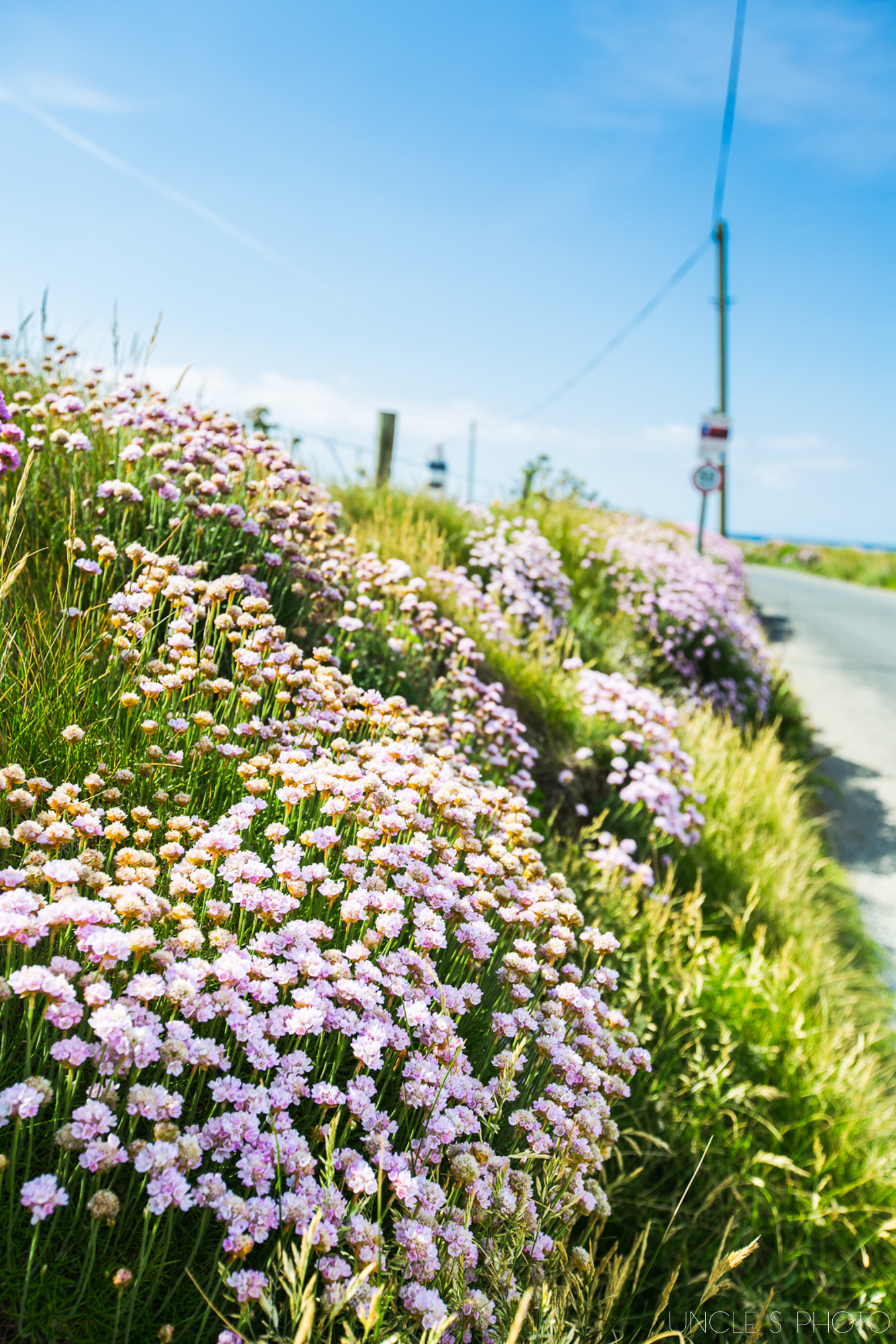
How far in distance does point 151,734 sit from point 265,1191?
5.17 ft

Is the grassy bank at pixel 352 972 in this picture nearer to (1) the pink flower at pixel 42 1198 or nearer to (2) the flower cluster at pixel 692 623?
(1) the pink flower at pixel 42 1198

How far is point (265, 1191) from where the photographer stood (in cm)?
155

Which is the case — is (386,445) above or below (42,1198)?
above

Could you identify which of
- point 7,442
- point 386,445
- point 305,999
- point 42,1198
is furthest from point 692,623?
point 42,1198

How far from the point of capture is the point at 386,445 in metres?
10.7

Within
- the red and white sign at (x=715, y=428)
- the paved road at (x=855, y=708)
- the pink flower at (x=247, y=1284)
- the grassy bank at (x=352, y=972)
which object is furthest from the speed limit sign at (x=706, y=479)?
the pink flower at (x=247, y=1284)

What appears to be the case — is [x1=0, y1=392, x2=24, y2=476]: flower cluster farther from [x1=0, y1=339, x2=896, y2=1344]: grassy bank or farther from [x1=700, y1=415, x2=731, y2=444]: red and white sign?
[x1=700, y1=415, x2=731, y2=444]: red and white sign

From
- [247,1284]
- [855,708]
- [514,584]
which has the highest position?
[514,584]

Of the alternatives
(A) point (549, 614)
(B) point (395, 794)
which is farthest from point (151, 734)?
(A) point (549, 614)

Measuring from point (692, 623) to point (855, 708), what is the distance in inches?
198

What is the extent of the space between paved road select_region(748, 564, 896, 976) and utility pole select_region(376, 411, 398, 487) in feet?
20.9

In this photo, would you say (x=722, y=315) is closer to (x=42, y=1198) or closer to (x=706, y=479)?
(x=706, y=479)

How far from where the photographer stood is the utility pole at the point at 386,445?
1070 centimetres

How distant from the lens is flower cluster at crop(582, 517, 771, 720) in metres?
9.26
